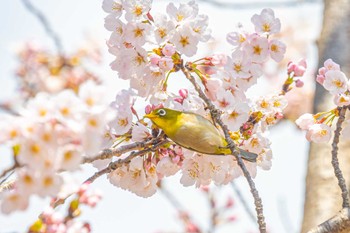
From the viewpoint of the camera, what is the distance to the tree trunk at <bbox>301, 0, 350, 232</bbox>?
1682 millimetres

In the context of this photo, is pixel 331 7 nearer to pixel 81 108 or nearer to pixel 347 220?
pixel 347 220

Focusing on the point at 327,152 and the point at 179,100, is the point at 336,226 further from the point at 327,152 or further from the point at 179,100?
the point at 327,152

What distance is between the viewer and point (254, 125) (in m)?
1.12

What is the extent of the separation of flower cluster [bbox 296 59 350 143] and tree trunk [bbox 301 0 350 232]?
0.46 metres

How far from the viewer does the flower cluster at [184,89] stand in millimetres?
1092

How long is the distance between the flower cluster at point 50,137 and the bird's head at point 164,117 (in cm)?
32

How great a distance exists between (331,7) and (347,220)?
1337mm

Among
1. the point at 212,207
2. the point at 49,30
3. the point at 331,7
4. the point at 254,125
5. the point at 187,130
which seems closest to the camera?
the point at 187,130

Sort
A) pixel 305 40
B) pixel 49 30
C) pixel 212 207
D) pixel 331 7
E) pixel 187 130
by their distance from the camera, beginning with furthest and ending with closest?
pixel 305 40 → pixel 212 207 → pixel 49 30 → pixel 331 7 → pixel 187 130

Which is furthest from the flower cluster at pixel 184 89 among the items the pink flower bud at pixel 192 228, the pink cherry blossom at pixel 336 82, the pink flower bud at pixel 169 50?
the pink flower bud at pixel 192 228

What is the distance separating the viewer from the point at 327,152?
1.79m

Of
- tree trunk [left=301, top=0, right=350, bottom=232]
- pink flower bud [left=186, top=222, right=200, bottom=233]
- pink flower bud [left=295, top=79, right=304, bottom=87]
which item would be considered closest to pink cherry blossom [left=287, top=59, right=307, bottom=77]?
pink flower bud [left=295, top=79, right=304, bottom=87]

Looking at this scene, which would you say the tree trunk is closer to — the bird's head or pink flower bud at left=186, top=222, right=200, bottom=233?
the bird's head

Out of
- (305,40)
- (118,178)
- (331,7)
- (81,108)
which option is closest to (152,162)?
(118,178)
